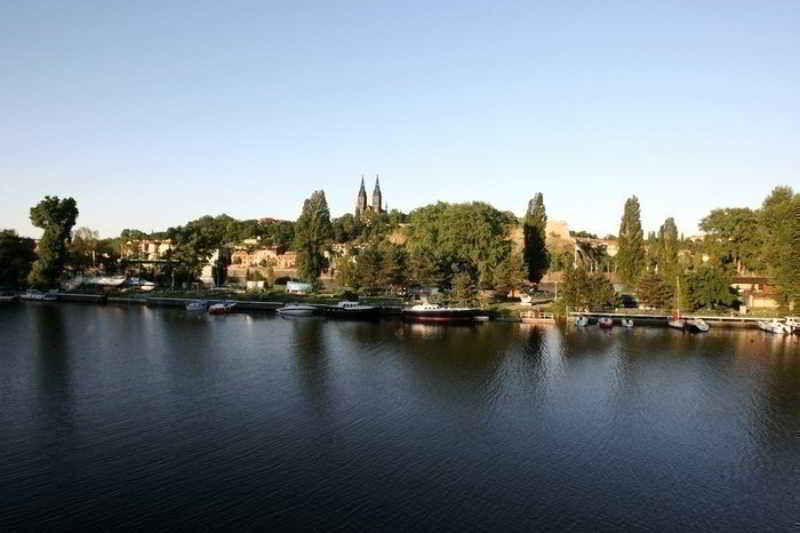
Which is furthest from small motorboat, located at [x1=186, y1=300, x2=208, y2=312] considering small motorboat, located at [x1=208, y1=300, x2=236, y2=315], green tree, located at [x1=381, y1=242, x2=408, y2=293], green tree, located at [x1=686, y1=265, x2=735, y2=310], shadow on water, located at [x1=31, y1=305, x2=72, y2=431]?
green tree, located at [x1=686, y1=265, x2=735, y2=310]

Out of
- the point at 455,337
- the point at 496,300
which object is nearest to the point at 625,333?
the point at 455,337

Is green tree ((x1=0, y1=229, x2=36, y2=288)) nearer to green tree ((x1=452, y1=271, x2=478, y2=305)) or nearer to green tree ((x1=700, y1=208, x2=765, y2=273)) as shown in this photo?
green tree ((x1=452, y1=271, x2=478, y2=305))

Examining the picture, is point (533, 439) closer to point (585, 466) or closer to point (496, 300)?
point (585, 466)

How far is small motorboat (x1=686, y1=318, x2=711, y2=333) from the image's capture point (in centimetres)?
5816

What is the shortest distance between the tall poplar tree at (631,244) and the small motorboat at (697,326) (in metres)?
24.3

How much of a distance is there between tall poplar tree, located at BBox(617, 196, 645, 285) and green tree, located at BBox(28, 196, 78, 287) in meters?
89.0

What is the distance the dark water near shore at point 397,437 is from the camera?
18672mm

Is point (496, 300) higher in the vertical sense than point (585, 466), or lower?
higher

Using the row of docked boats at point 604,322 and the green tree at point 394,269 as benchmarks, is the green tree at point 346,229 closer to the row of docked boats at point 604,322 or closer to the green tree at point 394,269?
the green tree at point 394,269

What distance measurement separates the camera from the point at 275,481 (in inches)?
807

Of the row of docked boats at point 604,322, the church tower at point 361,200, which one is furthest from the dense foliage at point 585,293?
the church tower at point 361,200

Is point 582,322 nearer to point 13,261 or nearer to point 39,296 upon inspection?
point 39,296

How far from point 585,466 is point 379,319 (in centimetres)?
Answer: 4732

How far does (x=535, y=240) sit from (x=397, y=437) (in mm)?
64745
